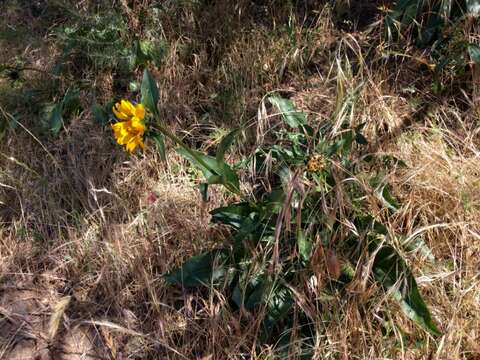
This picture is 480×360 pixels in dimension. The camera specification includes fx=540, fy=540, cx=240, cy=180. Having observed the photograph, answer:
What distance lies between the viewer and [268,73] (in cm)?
260

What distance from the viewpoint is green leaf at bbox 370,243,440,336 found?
165 cm

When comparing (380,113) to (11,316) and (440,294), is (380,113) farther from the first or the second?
(11,316)

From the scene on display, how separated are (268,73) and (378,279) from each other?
48.7 inches

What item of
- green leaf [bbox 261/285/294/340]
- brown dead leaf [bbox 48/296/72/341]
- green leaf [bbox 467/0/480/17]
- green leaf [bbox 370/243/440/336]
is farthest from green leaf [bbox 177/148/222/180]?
green leaf [bbox 467/0/480/17]

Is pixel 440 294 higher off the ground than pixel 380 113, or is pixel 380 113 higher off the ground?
pixel 380 113

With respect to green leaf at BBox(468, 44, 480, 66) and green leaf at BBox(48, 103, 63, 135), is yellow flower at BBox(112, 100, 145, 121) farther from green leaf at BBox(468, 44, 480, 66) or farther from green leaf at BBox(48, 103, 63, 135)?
green leaf at BBox(468, 44, 480, 66)

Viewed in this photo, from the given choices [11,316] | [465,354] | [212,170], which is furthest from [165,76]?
[465,354]

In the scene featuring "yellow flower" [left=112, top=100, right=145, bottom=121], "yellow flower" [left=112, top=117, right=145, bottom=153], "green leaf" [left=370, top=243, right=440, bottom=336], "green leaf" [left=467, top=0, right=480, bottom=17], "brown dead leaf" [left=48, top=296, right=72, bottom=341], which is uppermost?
"green leaf" [left=467, top=0, right=480, bottom=17]

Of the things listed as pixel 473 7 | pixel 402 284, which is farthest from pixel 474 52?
pixel 402 284

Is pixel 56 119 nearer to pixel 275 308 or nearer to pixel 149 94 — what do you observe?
pixel 149 94

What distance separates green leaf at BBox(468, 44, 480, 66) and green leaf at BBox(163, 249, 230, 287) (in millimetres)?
1285

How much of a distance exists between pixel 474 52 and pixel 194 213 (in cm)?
132

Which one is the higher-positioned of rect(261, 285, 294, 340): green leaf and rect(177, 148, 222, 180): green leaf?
rect(177, 148, 222, 180): green leaf

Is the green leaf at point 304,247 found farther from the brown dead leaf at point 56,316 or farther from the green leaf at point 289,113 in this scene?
the brown dead leaf at point 56,316
